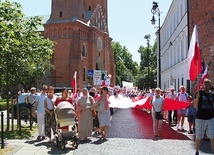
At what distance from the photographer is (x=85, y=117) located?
12.2 m

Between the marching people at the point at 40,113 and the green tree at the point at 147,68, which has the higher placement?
the green tree at the point at 147,68

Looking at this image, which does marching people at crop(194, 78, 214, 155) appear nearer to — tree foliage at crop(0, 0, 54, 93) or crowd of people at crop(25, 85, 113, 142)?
crowd of people at crop(25, 85, 113, 142)

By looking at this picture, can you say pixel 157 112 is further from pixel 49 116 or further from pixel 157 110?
pixel 49 116

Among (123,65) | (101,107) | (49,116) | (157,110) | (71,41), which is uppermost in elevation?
(71,41)

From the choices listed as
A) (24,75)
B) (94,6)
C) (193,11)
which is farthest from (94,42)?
(24,75)

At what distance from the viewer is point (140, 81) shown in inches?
3364

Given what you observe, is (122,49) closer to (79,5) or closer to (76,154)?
(79,5)

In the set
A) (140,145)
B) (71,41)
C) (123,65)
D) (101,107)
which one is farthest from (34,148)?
(123,65)

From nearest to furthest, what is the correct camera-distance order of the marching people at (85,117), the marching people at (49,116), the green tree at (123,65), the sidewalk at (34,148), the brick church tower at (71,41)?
the sidewalk at (34,148) < the marching people at (49,116) < the marching people at (85,117) < the brick church tower at (71,41) < the green tree at (123,65)

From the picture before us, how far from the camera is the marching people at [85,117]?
12094 millimetres

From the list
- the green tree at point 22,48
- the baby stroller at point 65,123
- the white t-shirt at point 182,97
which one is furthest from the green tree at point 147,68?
the baby stroller at point 65,123

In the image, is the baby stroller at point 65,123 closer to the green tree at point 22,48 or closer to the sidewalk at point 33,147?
the sidewalk at point 33,147

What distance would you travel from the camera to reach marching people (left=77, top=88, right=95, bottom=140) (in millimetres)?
12094

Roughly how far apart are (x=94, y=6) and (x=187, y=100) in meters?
57.6
